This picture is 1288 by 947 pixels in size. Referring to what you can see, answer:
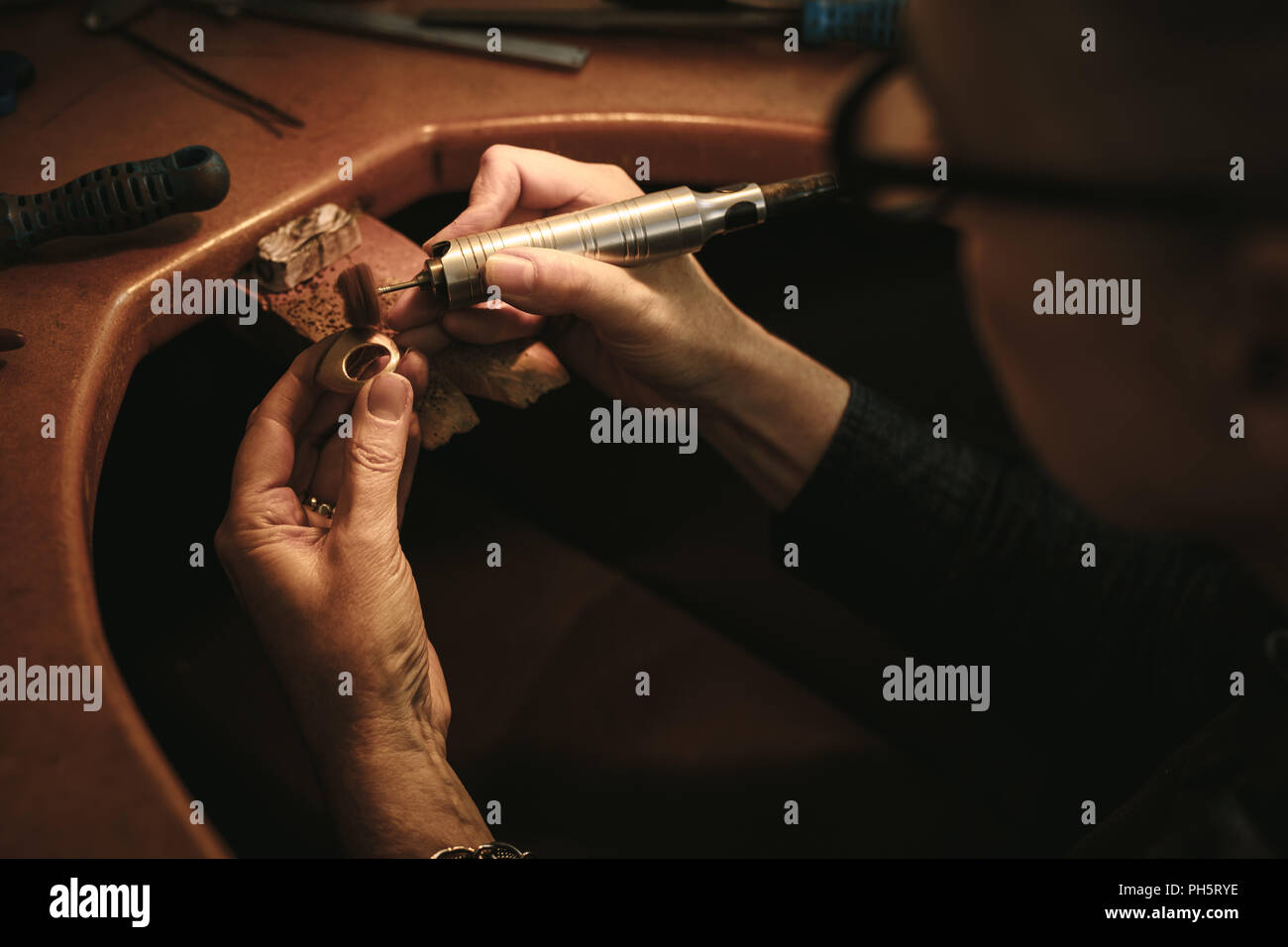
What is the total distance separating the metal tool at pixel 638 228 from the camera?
92 cm

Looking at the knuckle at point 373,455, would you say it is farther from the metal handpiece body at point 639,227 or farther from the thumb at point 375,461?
the metal handpiece body at point 639,227

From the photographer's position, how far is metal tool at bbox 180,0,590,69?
4.50 ft

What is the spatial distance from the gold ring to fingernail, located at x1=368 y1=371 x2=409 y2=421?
5cm

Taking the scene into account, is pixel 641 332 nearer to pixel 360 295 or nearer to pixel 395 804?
pixel 360 295

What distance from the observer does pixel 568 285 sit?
93 centimetres

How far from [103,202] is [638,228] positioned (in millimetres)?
601

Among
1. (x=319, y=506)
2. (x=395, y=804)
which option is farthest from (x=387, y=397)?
(x=395, y=804)

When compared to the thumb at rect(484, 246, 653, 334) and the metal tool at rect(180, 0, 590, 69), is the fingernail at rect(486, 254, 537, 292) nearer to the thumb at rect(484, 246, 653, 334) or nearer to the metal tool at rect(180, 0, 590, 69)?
the thumb at rect(484, 246, 653, 334)

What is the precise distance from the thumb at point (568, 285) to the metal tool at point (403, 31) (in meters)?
0.61

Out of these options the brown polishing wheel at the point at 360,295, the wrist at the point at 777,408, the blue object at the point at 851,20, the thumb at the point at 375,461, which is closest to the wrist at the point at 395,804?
the thumb at the point at 375,461

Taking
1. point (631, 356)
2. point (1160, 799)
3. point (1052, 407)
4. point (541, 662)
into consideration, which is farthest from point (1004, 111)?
point (541, 662)

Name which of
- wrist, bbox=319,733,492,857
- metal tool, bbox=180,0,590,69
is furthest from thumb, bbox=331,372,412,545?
metal tool, bbox=180,0,590,69
